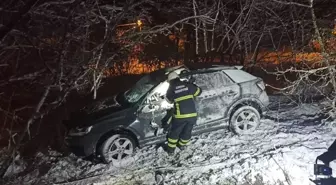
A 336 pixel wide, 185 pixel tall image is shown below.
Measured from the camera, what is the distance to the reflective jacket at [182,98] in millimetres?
6996

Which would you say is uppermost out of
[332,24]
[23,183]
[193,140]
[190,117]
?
[332,24]

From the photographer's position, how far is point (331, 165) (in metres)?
6.22

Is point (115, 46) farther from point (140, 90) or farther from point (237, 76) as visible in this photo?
point (237, 76)

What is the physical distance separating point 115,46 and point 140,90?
246 centimetres

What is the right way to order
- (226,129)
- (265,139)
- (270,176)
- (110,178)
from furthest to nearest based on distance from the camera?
(226,129) < (265,139) < (110,178) < (270,176)

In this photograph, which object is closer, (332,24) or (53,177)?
(53,177)

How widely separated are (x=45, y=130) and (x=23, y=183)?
3.21m

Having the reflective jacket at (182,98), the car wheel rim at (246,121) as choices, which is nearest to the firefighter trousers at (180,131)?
the reflective jacket at (182,98)

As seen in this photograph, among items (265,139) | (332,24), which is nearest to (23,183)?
(265,139)

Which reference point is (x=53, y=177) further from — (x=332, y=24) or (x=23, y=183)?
(x=332, y=24)

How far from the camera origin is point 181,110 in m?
7.01

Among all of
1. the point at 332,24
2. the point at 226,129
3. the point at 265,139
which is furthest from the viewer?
the point at 332,24

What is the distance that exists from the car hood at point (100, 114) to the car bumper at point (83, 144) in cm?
28

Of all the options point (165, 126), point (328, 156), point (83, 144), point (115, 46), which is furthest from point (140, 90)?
point (328, 156)
